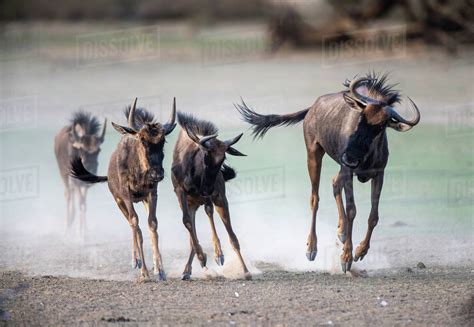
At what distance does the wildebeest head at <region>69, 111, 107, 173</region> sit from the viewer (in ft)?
65.2

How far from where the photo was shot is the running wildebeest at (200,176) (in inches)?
578

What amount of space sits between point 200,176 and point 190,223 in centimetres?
53

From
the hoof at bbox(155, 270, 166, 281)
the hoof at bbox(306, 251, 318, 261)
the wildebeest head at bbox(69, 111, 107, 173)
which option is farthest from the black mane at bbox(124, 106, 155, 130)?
the wildebeest head at bbox(69, 111, 107, 173)

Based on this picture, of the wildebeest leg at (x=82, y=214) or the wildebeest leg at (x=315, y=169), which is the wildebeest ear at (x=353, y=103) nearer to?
the wildebeest leg at (x=315, y=169)

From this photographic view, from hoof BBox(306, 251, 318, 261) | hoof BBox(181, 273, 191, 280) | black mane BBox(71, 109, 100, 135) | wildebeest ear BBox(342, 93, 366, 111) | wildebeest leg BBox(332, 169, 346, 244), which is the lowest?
hoof BBox(181, 273, 191, 280)

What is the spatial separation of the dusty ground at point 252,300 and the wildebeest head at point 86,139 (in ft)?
16.2

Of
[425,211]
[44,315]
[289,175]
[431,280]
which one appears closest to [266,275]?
[431,280]

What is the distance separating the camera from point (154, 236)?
→ 1468 centimetres

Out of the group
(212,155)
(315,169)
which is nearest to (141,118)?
(212,155)

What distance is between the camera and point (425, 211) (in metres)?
19.2

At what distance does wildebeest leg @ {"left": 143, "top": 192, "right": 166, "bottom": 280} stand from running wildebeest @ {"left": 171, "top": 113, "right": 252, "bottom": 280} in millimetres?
307

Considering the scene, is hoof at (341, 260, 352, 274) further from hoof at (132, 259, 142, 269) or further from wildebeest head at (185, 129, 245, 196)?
hoof at (132, 259, 142, 269)

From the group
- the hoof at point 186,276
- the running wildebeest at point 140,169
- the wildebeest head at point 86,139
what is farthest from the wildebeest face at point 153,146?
the wildebeest head at point 86,139

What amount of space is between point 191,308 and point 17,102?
57.1 feet
